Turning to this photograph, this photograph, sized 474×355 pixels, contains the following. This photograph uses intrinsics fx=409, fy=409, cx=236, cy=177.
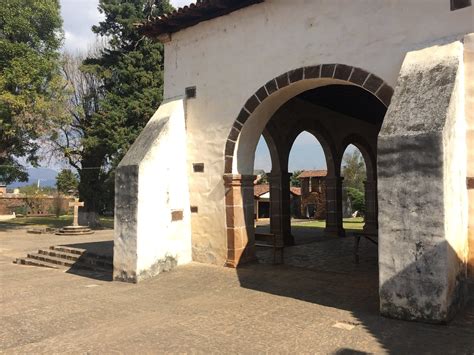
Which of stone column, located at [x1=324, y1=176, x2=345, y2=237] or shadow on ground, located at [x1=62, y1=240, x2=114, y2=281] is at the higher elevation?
stone column, located at [x1=324, y1=176, x2=345, y2=237]

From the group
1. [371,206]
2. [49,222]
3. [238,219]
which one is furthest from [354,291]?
[49,222]

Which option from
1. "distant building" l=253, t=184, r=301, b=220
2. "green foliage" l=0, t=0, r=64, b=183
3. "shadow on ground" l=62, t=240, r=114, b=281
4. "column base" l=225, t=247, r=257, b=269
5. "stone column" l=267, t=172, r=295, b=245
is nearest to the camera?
"column base" l=225, t=247, r=257, b=269

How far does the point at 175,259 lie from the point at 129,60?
49.4 feet

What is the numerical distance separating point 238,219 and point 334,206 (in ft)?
19.9

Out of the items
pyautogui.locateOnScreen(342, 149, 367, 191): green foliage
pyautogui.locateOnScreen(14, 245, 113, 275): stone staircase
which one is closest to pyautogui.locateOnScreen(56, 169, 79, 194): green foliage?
pyautogui.locateOnScreen(342, 149, 367, 191): green foliage

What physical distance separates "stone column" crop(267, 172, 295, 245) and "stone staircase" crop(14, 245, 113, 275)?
4.61m

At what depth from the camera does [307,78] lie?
684 cm

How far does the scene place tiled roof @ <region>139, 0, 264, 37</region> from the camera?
7730 millimetres

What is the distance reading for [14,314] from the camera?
536 cm

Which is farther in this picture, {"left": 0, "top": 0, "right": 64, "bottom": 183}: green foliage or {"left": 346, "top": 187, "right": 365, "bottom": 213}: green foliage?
{"left": 346, "top": 187, "right": 365, "bottom": 213}: green foliage

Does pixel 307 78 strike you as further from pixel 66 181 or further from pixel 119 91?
pixel 66 181

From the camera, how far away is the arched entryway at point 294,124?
6.79 metres

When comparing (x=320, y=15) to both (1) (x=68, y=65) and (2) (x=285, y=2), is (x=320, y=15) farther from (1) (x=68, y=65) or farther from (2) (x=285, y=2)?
(1) (x=68, y=65)

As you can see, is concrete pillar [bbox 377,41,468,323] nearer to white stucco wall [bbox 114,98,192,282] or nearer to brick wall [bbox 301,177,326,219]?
white stucco wall [bbox 114,98,192,282]
